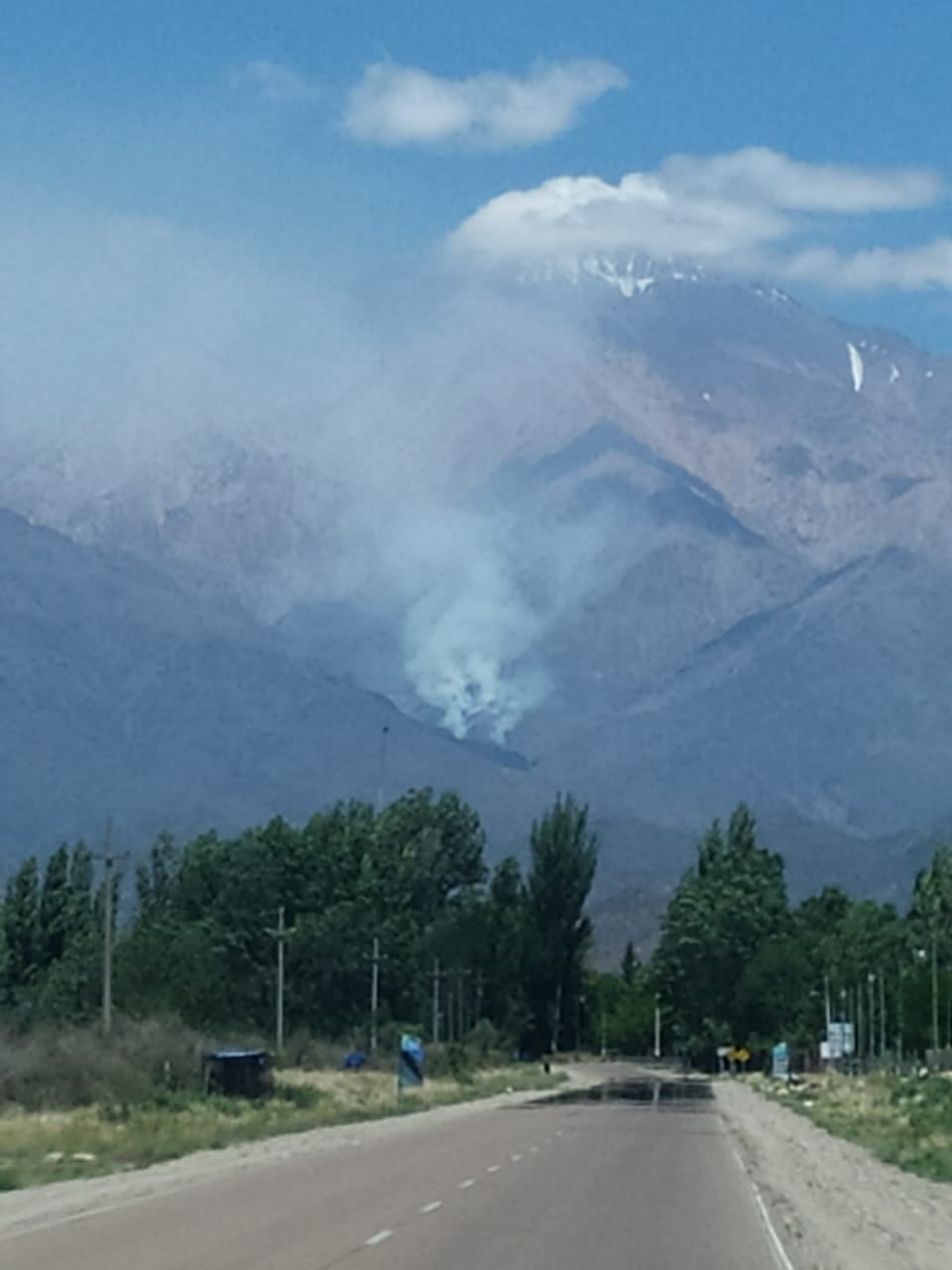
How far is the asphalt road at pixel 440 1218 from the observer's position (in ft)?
79.6

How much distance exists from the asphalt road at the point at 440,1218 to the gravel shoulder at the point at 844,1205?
0.58 meters

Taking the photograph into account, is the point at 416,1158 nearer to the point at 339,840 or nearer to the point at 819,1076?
the point at 819,1076

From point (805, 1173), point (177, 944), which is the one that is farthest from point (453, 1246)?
point (177, 944)

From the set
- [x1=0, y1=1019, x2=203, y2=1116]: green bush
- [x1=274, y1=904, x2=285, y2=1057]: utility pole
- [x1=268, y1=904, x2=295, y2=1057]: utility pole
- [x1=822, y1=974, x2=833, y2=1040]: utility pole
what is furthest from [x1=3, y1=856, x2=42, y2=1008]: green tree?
[x1=0, y1=1019, x2=203, y2=1116]: green bush

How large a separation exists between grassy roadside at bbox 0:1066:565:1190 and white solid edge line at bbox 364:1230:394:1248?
33.2 ft

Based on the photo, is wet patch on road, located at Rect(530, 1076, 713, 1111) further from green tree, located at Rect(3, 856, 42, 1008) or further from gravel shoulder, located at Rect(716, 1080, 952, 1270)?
green tree, located at Rect(3, 856, 42, 1008)

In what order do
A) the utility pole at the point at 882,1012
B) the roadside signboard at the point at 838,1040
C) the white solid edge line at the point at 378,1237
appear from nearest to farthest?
the white solid edge line at the point at 378,1237
the roadside signboard at the point at 838,1040
the utility pole at the point at 882,1012

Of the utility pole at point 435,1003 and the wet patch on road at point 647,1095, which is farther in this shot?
the utility pole at point 435,1003

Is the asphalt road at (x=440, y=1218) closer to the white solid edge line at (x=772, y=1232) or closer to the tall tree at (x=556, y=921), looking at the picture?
the white solid edge line at (x=772, y=1232)

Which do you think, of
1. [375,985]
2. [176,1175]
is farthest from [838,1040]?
[176,1175]

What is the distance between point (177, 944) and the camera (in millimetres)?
114188

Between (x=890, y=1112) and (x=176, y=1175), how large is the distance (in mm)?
37124

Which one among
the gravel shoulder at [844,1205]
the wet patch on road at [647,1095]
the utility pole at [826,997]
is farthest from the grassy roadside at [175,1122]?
the utility pole at [826,997]

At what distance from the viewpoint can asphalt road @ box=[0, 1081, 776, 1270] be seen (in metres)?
24.3
